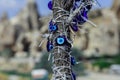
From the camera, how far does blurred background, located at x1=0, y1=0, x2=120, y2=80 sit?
25.1 m

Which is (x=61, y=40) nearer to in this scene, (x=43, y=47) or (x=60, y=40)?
(x=60, y=40)

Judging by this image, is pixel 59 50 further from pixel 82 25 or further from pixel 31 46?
pixel 31 46

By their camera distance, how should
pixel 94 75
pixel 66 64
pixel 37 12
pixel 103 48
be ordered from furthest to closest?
pixel 37 12 → pixel 103 48 → pixel 94 75 → pixel 66 64

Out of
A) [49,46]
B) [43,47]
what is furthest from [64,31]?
[43,47]

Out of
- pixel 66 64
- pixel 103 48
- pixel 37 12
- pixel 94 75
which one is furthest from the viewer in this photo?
pixel 37 12

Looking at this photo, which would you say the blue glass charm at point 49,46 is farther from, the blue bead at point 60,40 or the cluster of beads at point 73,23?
the blue bead at point 60,40

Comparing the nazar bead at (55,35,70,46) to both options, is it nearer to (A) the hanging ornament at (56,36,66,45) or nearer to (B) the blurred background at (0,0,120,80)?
(A) the hanging ornament at (56,36,66,45)

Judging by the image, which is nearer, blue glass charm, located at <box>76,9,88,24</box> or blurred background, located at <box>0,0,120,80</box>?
blue glass charm, located at <box>76,9,88,24</box>

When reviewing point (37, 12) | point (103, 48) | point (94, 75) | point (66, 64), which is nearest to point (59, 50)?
point (66, 64)

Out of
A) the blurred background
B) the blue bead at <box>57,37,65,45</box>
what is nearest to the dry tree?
the blue bead at <box>57,37,65,45</box>

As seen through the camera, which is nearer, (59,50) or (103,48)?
(59,50)

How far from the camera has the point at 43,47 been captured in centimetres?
2575

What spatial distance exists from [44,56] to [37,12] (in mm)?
11566

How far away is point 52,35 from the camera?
2.31 metres
